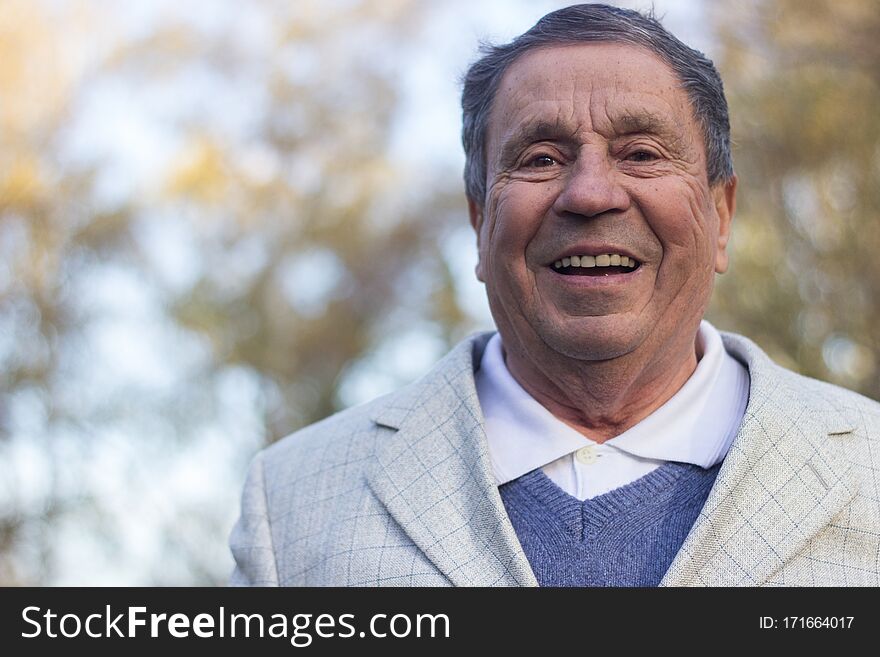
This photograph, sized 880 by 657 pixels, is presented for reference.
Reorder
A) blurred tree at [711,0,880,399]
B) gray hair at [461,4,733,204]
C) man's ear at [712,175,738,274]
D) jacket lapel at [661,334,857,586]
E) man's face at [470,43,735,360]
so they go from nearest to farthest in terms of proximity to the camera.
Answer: jacket lapel at [661,334,857,586] < man's face at [470,43,735,360] < gray hair at [461,4,733,204] < man's ear at [712,175,738,274] < blurred tree at [711,0,880,399]

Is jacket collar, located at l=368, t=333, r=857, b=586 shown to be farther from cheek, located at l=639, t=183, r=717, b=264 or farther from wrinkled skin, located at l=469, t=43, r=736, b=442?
cheek, located at l=639, t=183, r=717, b=264

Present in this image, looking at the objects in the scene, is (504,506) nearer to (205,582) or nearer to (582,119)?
(582,119)

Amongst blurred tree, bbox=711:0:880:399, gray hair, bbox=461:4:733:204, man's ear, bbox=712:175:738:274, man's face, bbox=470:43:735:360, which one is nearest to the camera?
man's face, bbox=470:43:735:360

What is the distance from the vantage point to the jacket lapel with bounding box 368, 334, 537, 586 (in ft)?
5.66

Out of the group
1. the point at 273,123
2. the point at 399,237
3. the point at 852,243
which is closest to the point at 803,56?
the point at 852,243

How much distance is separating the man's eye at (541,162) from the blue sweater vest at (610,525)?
0.61 metres

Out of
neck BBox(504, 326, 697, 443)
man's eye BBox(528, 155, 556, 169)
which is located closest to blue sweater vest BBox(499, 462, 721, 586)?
neck BBox(504, 326, 697, 443)

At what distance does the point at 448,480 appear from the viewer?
1888 mm

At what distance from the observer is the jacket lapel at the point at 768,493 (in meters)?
1.65

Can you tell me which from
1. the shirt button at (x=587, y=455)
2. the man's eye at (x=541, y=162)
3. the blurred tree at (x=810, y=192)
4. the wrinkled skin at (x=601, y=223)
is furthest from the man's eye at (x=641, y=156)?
the blurred tree at (x=810, y=192)

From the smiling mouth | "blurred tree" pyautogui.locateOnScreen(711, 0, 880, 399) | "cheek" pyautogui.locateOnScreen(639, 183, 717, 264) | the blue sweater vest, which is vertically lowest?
the blue sweater vest

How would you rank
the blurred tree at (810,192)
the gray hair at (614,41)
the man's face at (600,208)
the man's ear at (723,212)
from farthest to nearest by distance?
1. the blurred tree at (810,192)
2. the man's ear at (723,212)
3. the gray hair at (614,41)
4. the man's face at (600,208)

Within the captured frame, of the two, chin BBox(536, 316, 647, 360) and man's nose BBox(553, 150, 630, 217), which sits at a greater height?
man's nose BBox(553, 150, 630, 217)

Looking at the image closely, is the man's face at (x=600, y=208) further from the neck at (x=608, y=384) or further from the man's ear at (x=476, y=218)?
the man's ear at (x=476, y=218)
